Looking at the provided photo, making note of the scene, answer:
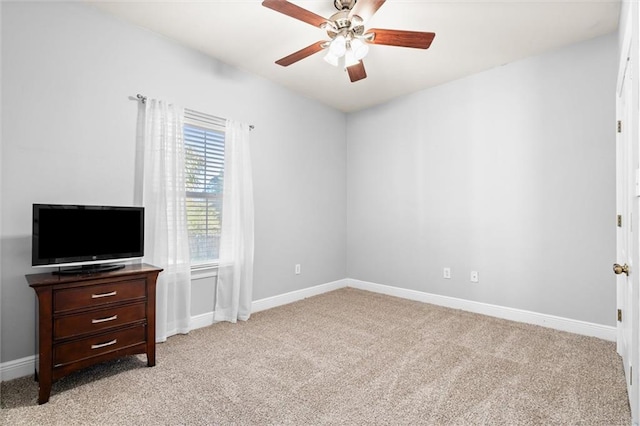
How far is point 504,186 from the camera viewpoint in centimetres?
342

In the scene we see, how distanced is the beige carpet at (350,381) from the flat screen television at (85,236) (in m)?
0.77

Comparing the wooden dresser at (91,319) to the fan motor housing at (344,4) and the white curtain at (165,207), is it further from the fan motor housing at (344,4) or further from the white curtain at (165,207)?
the fan motor housing at (344,4)

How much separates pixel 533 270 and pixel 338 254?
2416mm

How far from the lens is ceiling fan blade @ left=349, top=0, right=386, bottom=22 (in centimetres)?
203

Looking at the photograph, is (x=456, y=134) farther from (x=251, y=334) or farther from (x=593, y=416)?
(x=251, y=334)

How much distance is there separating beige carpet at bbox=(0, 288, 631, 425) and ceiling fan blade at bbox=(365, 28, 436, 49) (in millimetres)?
2308

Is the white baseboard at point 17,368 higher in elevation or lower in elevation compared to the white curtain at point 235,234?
lower

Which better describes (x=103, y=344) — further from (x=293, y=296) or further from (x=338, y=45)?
(x=338, y=45)

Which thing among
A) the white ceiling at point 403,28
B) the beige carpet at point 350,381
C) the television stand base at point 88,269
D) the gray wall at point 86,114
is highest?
the white ceiling at point 403,28

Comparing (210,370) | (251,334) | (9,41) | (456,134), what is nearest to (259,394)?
(210,370)

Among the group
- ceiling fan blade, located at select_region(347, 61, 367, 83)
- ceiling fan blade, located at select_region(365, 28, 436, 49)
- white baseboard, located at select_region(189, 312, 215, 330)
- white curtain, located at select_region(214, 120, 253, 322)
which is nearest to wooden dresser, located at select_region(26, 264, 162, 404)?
white baseboard, located at select_region(189, 312, 215, 330)

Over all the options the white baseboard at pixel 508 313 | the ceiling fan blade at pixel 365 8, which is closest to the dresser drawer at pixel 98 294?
the ceiling fan blade at pixel 365 8

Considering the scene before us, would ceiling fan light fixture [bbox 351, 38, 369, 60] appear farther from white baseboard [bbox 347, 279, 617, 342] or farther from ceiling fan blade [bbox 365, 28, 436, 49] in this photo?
white baseboard [bbox 347, 279, 617, 342]

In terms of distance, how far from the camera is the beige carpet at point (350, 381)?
5.82ft
